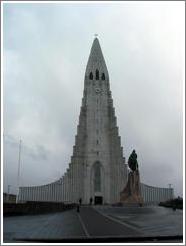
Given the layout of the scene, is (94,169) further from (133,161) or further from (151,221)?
(151,221)

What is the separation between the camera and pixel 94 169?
6856 centimetres

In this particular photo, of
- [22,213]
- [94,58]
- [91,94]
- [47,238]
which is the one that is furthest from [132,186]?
[94,58]

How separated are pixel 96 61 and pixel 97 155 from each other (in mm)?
19351

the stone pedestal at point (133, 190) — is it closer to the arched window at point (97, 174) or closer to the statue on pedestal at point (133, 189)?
the statue on pedestal at point (133, 189)

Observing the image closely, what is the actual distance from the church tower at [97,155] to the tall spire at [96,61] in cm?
369

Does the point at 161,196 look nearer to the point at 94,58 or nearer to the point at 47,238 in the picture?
the point at 94,58

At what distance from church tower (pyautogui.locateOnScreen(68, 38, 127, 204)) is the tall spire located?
3695 millimetres

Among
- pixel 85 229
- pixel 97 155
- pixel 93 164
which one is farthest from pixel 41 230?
pixel 97 155

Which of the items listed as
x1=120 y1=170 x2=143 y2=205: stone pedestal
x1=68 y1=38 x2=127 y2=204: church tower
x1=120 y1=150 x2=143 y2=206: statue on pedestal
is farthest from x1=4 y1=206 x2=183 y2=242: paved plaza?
x1=68 y1=38 x2=127 y2=204: church tower

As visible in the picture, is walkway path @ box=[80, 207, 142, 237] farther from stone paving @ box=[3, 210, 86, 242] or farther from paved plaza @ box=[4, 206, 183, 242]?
stone paving @ box=[3, 210, 86, 242]

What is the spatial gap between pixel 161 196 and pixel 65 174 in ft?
57.2

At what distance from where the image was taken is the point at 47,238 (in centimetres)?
1011

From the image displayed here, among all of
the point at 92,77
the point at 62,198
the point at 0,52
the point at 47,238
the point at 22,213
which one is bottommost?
the point at 62,198

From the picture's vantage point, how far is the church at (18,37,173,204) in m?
66.1
